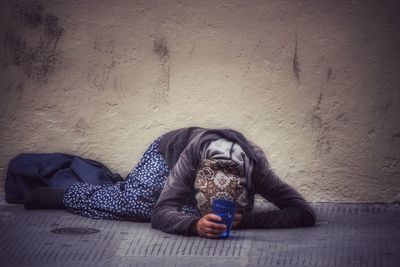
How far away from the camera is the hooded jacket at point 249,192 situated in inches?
220

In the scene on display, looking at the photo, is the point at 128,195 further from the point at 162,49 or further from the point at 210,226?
the point at 162,49

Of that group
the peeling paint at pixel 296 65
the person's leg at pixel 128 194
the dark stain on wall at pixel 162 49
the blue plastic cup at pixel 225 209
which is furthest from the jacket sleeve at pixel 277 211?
the dark stain on wall at pixel 162 49

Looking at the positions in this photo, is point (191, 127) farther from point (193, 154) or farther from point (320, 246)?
point (320, 246)

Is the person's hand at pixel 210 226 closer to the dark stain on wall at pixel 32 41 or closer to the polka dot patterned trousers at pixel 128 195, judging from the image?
the polka dot patterned trousers at pixel 128 195

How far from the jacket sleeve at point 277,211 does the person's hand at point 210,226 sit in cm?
36

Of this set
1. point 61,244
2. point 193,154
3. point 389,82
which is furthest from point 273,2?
point 61,244

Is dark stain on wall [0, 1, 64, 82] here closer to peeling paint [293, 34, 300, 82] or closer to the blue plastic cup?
peeling paint [293, 34, 300, 82]

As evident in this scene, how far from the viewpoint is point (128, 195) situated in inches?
237

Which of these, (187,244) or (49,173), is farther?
(49,173)

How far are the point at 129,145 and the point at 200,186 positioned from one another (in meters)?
1.35

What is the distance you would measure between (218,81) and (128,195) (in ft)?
3.85

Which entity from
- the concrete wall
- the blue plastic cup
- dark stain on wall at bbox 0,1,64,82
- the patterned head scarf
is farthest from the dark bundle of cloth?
the blue plastic cup

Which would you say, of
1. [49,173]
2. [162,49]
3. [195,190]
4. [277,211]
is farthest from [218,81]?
[49,173]

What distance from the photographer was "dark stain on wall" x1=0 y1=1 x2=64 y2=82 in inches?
264
